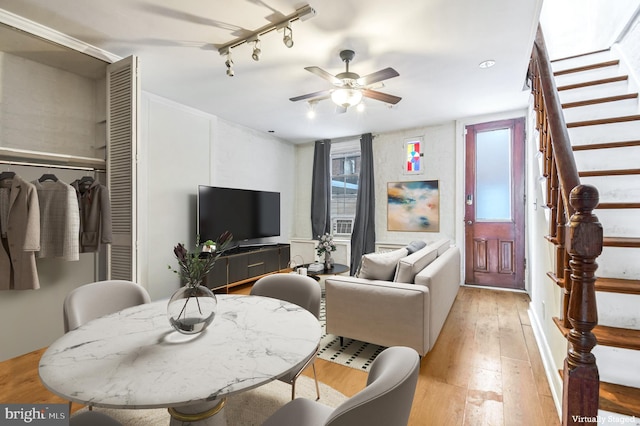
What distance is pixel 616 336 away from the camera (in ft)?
4.36

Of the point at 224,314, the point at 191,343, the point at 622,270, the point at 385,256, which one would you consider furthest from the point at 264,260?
the point at 622,270

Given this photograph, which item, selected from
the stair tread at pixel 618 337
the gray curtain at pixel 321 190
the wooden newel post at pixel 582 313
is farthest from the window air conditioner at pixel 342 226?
the wooden newel post at pixel 582 313

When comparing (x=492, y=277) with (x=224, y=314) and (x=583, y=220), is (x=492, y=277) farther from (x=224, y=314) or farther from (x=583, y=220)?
→ (x=224, y=314)

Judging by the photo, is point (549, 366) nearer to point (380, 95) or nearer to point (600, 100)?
point (600, 100)

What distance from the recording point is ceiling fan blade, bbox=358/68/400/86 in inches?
93.6

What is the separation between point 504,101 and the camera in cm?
401

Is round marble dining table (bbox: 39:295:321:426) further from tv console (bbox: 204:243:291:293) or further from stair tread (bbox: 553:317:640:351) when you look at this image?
tv console (bbox: 204:243:291:293)

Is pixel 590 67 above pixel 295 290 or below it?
above

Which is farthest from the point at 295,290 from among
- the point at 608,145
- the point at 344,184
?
the point at 344,184

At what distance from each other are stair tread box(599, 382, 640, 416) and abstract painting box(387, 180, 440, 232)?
372 centimetres

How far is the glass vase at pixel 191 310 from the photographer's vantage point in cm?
111

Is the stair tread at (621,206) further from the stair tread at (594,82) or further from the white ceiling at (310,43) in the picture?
the stair tread at (594,82)

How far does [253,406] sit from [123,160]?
2299mm

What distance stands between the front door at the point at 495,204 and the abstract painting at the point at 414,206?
1.66 ft
